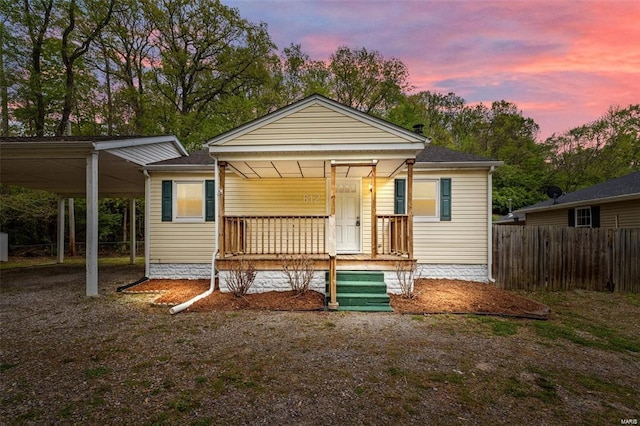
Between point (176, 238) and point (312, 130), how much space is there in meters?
5.33

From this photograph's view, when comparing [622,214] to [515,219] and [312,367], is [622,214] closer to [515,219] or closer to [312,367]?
[515,219]

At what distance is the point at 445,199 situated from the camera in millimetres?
8023

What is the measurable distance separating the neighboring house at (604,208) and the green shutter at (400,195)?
649 centimetres

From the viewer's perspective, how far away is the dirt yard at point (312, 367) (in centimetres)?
252

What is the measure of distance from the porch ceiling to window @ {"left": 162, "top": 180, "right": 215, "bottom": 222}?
1.33 metres

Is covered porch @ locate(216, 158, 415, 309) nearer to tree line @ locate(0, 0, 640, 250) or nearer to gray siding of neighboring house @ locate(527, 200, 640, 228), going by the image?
gray siding of neighboring house @ locate(527, 200, 640, 228)

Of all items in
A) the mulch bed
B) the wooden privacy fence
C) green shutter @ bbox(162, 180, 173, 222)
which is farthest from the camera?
green shutter @ bbox(162, 180, 173, 222)

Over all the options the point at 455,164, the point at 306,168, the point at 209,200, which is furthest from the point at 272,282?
the point at 455,164

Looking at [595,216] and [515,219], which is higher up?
[595,216]

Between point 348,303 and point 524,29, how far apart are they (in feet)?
33.2

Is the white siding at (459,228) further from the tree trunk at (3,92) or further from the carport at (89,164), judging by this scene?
the tree trunk at (3,92)

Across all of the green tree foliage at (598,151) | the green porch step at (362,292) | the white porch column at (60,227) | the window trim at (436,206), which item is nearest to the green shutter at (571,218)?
the window trim at (436,206)

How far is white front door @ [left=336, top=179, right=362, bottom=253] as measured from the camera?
810 cm

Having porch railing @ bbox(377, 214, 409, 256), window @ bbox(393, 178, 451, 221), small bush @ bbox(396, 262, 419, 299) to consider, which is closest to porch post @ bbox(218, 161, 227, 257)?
porch railing @ bbox(377, 214, 409, 256)
